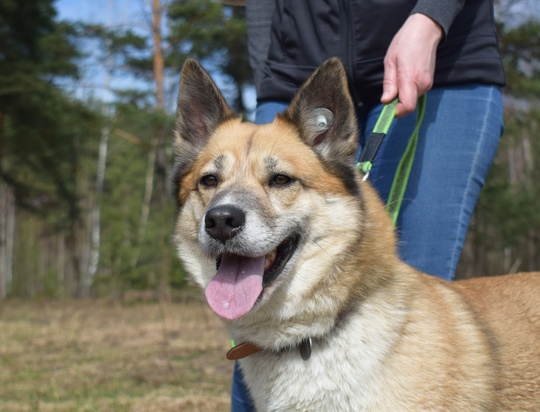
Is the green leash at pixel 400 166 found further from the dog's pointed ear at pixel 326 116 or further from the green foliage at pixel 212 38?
the green foliage at pixel 212 38

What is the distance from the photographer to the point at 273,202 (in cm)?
269

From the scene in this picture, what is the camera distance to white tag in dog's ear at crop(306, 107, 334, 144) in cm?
280

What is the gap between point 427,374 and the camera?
229 centimetres

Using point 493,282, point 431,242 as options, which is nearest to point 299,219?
point 431,242

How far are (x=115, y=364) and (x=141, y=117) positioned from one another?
9.89 meters

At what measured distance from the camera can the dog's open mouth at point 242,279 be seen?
247 cm

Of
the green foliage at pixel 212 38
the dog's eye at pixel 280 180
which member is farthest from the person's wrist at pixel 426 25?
the green foliage at pixel 212 38

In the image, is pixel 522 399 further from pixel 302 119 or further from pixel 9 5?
pixel 9 5

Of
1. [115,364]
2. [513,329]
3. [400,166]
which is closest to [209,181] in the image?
[400,166]

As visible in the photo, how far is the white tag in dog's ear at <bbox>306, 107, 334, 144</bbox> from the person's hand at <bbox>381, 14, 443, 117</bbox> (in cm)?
27

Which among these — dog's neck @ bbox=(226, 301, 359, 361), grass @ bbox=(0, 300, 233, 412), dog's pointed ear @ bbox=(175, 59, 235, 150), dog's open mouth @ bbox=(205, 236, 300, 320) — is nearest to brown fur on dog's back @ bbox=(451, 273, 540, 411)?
dog's neck @ bbox=(226, 301, 359, 361)

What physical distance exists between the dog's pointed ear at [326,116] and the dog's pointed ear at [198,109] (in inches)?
14.9

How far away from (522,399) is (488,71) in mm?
1427

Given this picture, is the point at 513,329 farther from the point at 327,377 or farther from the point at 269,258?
the point at 269,258
